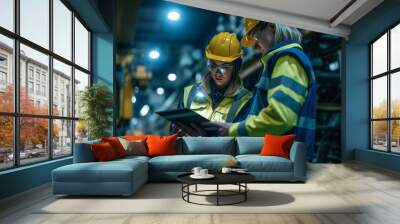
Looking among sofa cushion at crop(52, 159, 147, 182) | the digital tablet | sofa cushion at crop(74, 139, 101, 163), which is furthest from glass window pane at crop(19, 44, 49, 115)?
the digital tablet

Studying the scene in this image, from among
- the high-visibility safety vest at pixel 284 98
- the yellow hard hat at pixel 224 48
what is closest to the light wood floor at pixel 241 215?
the high-visibility safety vest at pixel 284 98

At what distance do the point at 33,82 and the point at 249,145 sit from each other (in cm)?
364

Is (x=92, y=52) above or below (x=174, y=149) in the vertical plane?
above

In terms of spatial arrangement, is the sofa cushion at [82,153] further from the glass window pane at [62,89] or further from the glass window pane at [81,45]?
the glass window pane at [81,45]

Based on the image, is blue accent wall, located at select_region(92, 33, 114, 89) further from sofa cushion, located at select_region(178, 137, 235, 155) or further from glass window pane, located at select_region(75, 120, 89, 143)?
sofa cushion, located at select_region(178, 137, 235, 155)

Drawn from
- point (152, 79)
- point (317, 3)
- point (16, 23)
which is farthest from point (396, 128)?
point (16, 23)

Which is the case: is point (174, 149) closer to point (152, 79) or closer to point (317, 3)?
point (152, 79)

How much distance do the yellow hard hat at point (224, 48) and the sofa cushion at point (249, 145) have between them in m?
2.39

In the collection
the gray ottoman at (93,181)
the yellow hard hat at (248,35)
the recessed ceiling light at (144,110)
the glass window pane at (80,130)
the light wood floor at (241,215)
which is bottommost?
the light wood floor at (241,215)

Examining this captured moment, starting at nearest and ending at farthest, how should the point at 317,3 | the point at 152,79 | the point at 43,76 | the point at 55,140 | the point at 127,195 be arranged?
the point at 127,195 < the point at 43,76 < the point at 55,140 < the point at 317,3 < the point at 152,79

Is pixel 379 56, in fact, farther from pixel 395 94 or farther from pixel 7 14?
pixel 7 14

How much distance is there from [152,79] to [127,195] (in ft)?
12.9

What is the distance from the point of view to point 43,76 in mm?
5727

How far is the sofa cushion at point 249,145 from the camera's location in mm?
6324
